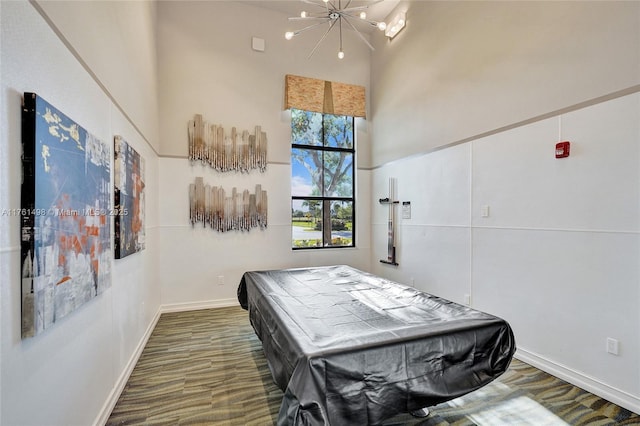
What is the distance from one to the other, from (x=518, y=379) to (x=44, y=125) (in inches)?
142

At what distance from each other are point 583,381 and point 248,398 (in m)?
2.68

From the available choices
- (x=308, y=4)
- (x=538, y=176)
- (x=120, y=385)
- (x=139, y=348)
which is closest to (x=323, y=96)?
(x=308, y=4)

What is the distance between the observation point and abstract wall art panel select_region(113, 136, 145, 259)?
7.50 ft

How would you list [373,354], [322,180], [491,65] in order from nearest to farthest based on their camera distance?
[373,354] → [491,65] → [322,180]

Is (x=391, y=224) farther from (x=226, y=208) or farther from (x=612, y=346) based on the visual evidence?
(x=612, y=346)

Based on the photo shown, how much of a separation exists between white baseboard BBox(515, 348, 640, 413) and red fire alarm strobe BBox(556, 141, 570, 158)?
1809mm

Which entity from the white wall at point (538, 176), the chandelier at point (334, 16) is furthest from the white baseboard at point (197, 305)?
the chandelier at point (334, 16)

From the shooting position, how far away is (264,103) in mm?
4785

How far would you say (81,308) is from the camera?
5.47 ft

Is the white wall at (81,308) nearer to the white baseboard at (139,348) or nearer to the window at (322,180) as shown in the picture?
the white baseboard at (139,348)

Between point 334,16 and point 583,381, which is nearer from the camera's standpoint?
point 583,381

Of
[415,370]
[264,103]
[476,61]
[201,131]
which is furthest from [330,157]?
[415,370]

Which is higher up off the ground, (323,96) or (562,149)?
(323,96)

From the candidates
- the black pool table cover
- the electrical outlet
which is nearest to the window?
the black pool table cover
